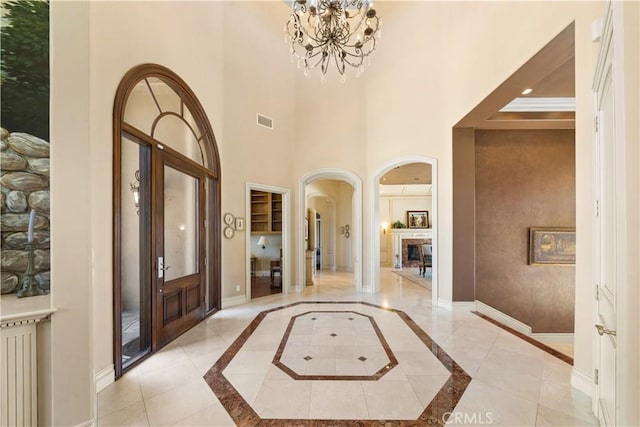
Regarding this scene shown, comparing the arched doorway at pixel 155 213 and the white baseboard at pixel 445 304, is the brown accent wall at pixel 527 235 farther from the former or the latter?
the arched doorway at pixel 155 213

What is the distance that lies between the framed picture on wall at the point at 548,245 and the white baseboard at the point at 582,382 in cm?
310

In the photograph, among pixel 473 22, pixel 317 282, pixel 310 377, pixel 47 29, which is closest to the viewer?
pixel 47 29

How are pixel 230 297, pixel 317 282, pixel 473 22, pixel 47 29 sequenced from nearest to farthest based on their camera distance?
1. pixel 47 29
2. pixel 473 22
3. pixel 230 297
4. pixel 317 282

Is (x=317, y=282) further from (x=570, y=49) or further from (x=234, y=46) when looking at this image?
(x=570, y=49)

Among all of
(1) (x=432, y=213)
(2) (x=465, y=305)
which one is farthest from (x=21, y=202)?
(2) (x=465, y=305)

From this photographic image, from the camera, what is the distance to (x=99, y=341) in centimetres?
236

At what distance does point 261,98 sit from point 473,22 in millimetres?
3956

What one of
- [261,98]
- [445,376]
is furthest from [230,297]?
[261,98]

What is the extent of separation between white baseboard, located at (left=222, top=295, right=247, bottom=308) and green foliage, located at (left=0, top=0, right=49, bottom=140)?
Result: 3720mm

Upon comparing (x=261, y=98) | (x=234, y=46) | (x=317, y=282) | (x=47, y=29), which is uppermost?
(x=234, y=46)

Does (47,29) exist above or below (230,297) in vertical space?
above

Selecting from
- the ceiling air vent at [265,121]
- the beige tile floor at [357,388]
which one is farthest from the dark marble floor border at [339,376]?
the ceiling air vent at [265,121]

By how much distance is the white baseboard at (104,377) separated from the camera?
2.32 m

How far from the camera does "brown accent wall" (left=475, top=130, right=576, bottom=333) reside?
4945mm
